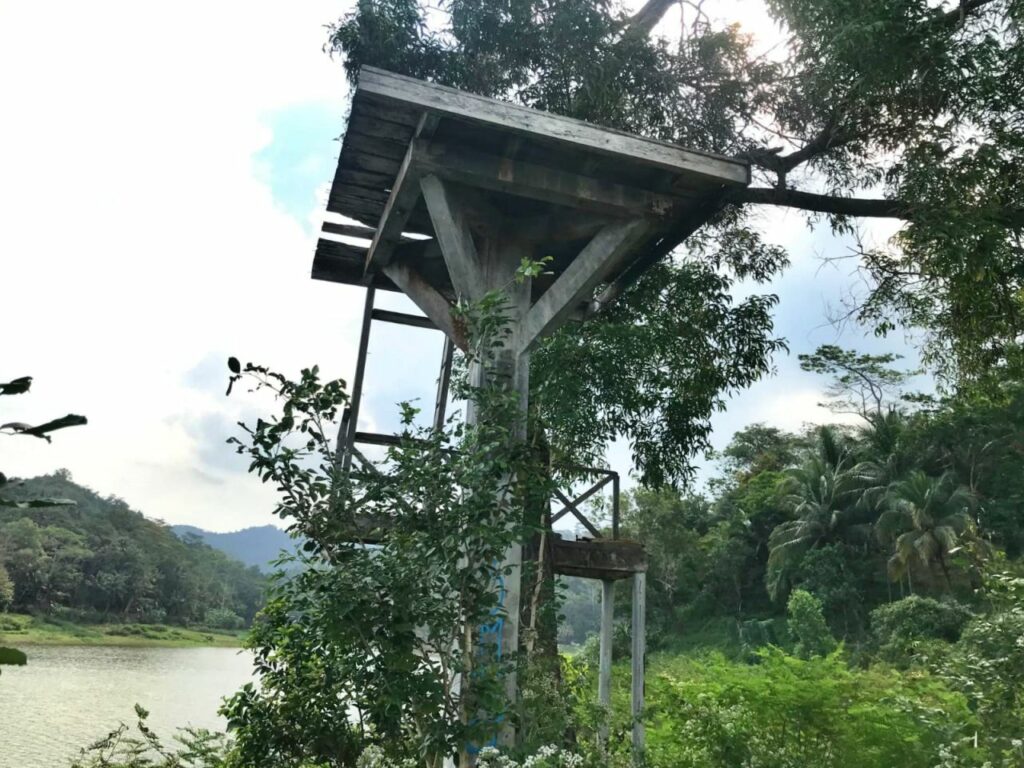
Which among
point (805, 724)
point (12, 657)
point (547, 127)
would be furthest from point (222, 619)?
point (12, 657)

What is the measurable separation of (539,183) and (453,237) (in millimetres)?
502

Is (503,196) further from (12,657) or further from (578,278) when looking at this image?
(12,657)

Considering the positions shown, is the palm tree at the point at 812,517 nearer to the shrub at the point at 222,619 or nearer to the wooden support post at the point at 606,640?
the wooden support post at the point at 606,640

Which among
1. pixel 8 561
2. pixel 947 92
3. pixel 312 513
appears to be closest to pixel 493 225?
pixel 312 513

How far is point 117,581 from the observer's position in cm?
4550

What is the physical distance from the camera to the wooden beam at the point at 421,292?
4.36 metres

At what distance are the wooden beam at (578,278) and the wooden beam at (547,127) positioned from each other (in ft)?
1.22

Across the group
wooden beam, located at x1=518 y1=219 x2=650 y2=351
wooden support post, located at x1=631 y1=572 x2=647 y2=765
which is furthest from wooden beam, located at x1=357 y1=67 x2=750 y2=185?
wooden support post, located at x1=631 y1=572 x2=647 y2=765

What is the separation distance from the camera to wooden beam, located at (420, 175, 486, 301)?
145 inches

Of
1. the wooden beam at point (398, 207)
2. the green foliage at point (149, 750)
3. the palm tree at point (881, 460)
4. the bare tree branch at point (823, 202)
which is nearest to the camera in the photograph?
the green foliage at point (149, 750)

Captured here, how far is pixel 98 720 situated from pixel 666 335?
→ 44.4 ft

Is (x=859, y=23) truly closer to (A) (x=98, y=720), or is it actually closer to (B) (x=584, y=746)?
(B) (x=584, y=746)

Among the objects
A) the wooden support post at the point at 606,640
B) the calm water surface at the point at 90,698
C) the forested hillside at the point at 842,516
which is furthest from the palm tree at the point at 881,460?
the wooden support post at the point at 606,640

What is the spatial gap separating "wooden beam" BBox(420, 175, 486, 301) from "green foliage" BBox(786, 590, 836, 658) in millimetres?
21520
